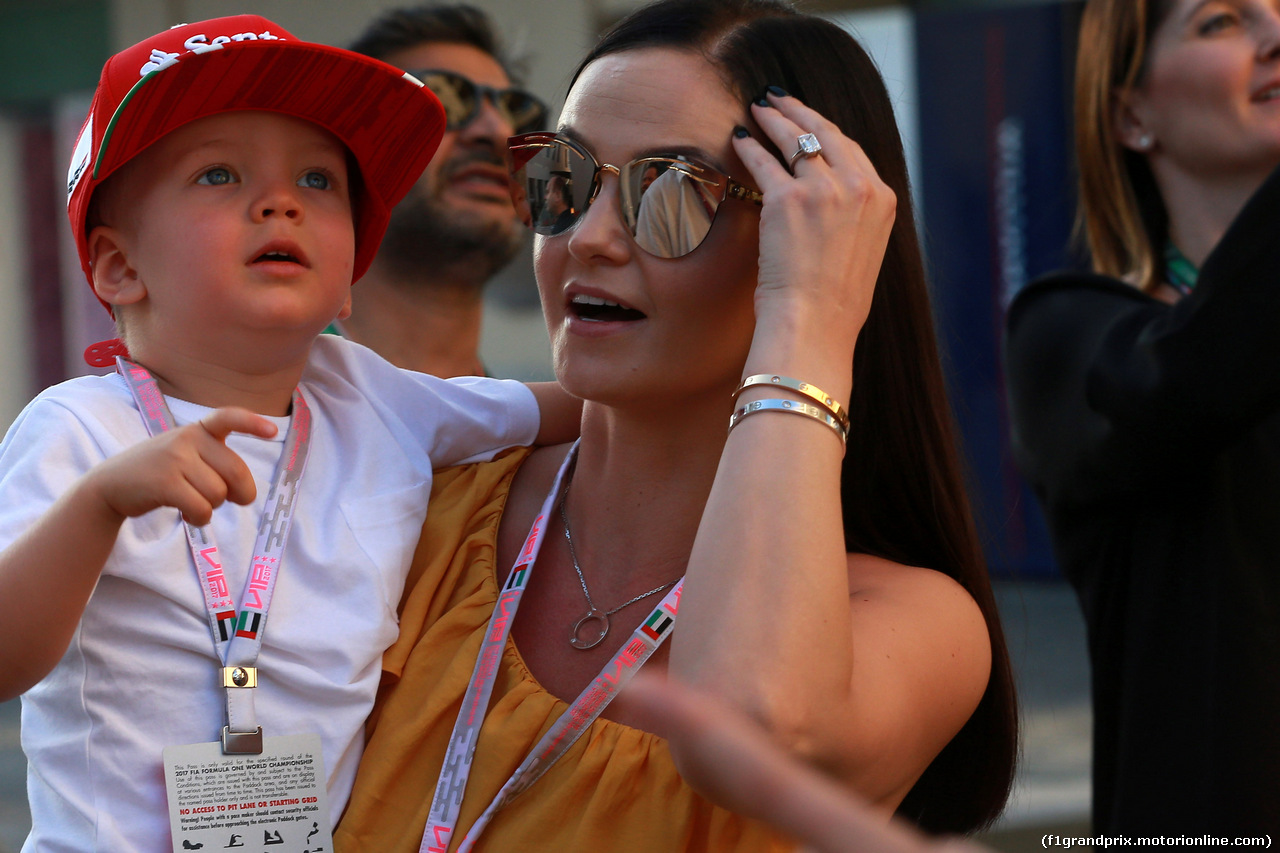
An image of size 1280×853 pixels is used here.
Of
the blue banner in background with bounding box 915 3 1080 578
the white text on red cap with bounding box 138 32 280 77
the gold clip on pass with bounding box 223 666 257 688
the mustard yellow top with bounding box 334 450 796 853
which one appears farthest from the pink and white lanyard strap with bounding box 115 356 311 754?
the blue banner in background with bounding box 915 3 1080 578

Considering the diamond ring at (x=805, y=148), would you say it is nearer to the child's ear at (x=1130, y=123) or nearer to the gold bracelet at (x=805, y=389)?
the gold bracelet at (x=805, y=389)

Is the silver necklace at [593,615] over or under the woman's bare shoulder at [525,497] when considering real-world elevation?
under

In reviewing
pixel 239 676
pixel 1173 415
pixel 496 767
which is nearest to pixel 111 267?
pixel 239 676

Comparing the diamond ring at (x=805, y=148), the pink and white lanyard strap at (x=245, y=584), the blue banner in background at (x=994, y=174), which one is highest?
the diamond ring at (x=805, y=148)

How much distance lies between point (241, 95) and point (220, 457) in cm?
74

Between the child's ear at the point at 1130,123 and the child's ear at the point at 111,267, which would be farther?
the child's ear at the point at 1130,123

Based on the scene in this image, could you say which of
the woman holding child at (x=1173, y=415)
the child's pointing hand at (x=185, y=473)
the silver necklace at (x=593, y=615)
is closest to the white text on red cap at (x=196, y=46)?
the child's pointing hand at (x=185, y=473)

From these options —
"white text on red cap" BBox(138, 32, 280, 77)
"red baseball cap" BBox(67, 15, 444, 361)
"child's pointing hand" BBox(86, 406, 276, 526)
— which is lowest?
"child's pointing hand" BBox(86, 406, 276, 526)

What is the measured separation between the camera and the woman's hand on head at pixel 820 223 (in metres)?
1.97

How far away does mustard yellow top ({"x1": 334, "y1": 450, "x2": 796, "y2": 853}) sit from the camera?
1.92 m

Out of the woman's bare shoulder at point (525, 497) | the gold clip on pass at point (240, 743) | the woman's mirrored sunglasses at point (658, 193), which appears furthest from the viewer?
the woman's bare shoulder at point (525, 497)

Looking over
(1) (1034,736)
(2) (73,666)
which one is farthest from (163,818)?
(1) (1034,736)

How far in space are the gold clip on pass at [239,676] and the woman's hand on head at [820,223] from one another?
0.95 metres

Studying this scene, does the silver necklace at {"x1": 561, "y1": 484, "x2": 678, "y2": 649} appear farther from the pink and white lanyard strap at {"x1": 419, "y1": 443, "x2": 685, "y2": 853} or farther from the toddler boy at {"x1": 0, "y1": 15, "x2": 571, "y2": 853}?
the toddler boy at {"x1": 0, "y1": 15, "x2": 571, "y2": 853}
